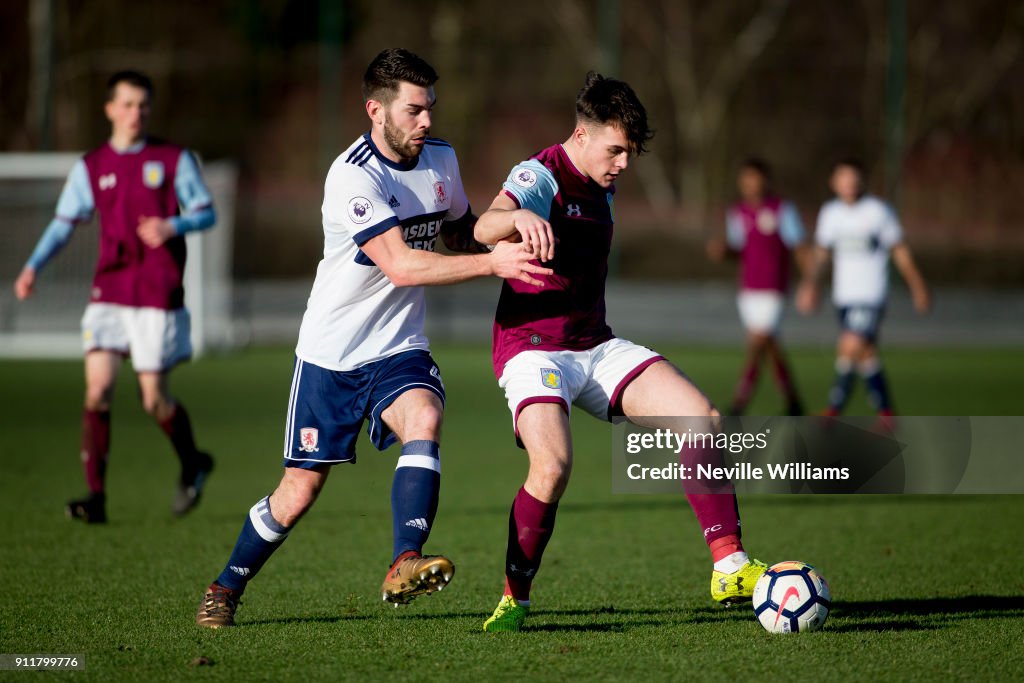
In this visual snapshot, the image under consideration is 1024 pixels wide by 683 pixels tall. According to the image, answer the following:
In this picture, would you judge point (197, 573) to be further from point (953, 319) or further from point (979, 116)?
Result: point (979, 116)

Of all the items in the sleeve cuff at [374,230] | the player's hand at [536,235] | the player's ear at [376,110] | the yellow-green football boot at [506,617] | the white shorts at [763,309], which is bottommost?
the yellow-green football boot at [506,617]

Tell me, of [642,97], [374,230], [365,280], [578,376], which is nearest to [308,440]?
A: [365,280]

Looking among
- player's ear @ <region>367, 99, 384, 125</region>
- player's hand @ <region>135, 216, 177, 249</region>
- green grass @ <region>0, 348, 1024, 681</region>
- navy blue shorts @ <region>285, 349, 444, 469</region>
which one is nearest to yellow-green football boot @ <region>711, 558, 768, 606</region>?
green grass @ <region>0, 348, 1024, 681</region>

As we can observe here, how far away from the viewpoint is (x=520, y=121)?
31.8 m

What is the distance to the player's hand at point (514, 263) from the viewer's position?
4.35 meters

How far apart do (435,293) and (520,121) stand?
30.4 ft

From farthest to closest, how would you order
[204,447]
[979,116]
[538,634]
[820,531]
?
[979,116], [204,447], [820,531], [538,634]

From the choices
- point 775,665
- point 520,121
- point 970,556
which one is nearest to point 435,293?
point 520,121

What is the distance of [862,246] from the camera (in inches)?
444

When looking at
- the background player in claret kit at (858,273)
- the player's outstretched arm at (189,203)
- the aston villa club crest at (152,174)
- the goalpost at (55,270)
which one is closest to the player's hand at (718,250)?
the background player in claret kit at (858,273)

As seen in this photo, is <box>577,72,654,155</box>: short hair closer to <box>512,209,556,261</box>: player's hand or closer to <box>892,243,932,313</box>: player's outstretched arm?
<box>512,209,556,261</box>: player's hand

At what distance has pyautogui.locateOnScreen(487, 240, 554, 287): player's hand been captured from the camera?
4.35m

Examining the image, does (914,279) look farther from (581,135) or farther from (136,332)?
(581,135)

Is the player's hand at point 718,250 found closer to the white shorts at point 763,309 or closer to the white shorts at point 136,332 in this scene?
the white shorts at point 763,309
